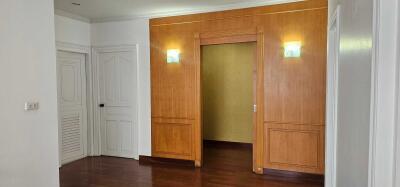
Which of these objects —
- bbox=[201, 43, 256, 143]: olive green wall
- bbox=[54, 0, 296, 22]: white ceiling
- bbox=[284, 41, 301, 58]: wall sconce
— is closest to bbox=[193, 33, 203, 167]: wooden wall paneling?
bbox=[54, 0, 296, 22]: white ceiling

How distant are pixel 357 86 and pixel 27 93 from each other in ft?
9.57

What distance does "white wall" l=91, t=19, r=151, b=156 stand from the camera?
15.9ft

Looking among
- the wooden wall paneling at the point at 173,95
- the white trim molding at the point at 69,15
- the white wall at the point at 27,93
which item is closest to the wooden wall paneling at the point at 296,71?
the wooden wall paneling at the point at 173,95

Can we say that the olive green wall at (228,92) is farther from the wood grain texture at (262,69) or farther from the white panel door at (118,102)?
the white panel door at (118,102)

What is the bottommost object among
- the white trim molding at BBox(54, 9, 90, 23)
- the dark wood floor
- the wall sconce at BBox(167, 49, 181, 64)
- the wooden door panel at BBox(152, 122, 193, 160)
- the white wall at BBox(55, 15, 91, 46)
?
the dark wood floor

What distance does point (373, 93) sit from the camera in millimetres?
897

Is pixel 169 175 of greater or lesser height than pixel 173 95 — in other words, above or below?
below

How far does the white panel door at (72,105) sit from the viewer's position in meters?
4.71

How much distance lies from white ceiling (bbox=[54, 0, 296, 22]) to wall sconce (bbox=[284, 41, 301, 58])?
0.65 meters

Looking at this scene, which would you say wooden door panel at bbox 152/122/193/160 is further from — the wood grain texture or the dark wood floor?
the dark wood floor

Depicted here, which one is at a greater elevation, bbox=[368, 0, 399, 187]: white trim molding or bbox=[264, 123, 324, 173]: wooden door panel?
bbox=[368, 0, 399, 187]: white trim molding

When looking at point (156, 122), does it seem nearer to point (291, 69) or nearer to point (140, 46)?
point (140, 46)

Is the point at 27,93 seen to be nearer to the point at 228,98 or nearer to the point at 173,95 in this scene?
the point at 173,95

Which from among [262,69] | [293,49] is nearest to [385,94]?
[293,49]
